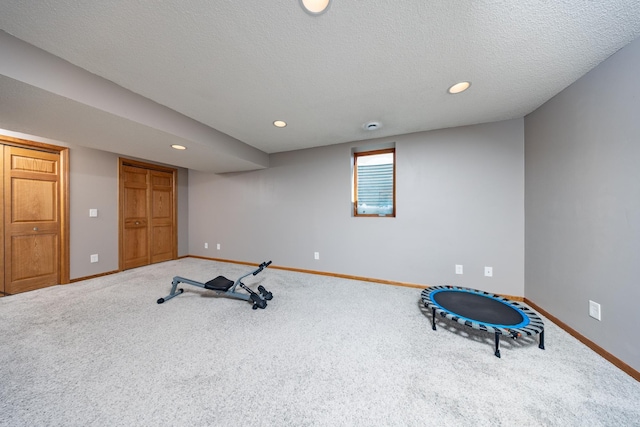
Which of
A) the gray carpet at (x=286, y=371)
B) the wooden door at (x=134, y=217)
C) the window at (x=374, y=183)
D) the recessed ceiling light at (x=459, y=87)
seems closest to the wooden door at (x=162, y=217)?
the wooden door at (x=134, y=217)

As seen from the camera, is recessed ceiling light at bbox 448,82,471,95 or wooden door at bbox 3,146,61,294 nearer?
recessed ceiling light at bbox 448,82,471,95

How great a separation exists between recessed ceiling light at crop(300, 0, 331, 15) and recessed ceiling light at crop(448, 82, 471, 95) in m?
1.37

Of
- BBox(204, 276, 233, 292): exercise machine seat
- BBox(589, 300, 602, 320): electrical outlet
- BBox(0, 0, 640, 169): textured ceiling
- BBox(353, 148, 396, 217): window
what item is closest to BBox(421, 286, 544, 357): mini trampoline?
BBox(589, 300, 602, 320): electrical outlet

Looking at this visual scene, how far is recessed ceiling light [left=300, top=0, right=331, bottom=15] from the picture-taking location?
113 cm

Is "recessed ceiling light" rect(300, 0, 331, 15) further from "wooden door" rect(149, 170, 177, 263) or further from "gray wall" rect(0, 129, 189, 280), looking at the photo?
"wooden door" rect(149, 170, 177, 263)

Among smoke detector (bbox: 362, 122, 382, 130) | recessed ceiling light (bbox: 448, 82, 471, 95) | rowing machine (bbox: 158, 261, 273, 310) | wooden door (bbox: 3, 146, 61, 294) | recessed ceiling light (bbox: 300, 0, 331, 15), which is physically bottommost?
rowing machine (bbox: 158, 261, 273, 310)

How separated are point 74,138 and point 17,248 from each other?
1785mm

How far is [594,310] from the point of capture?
65.7 inches

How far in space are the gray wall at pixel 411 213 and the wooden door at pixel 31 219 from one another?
252cm

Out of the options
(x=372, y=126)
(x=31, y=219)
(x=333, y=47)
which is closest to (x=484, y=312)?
(x=372, y=126)

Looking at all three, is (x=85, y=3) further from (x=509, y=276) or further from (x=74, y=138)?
(x=509, y=276)

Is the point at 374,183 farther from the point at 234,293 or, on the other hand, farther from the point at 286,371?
the point at 286,371

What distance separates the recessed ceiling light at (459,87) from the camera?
185 centimetres

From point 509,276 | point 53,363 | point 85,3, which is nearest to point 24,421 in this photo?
point 53,363
